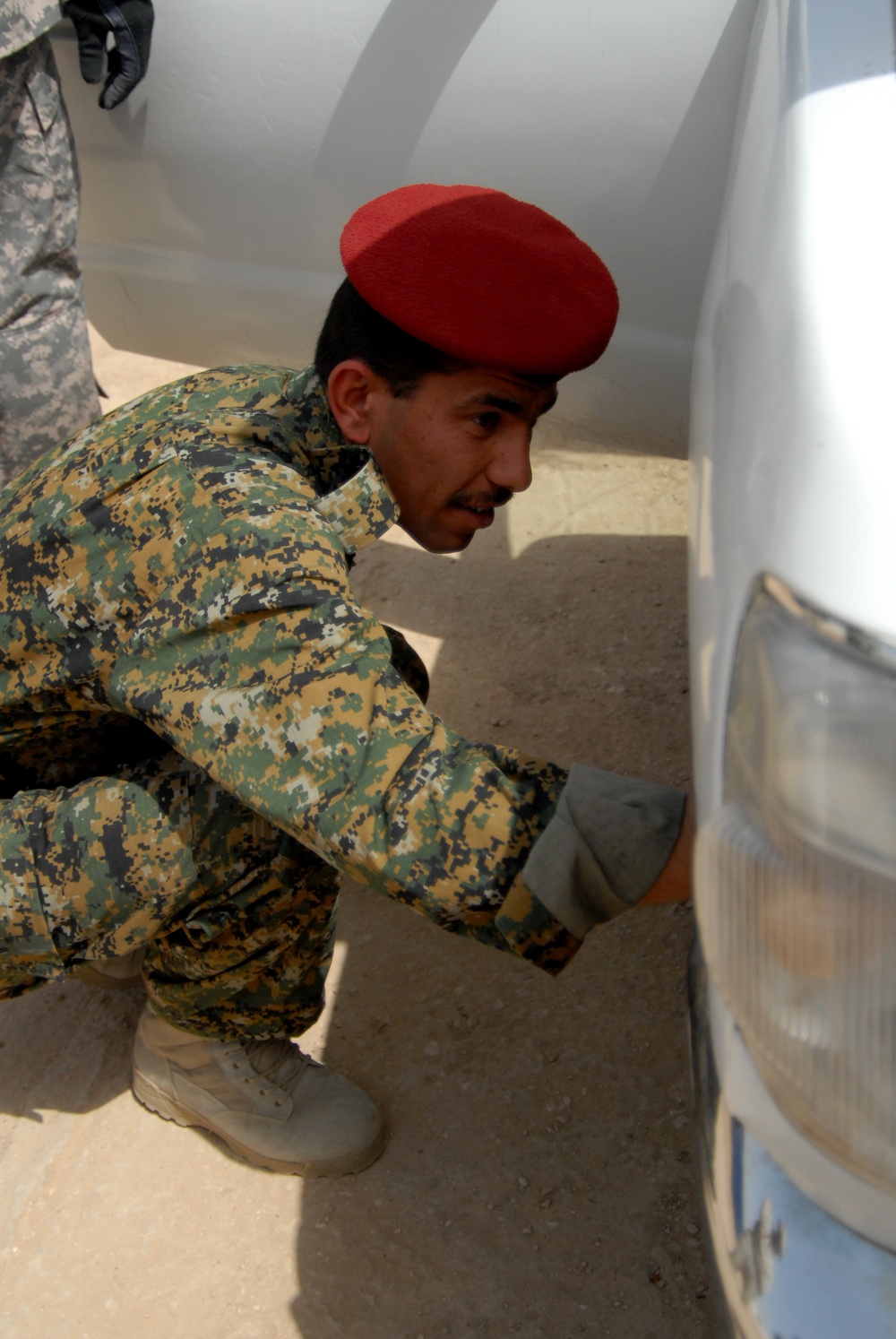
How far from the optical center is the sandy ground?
143cm

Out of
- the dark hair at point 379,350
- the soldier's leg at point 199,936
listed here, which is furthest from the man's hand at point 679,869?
the dark hair at point 379,350

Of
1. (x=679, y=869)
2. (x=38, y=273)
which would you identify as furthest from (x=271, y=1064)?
(x=38, y=273)

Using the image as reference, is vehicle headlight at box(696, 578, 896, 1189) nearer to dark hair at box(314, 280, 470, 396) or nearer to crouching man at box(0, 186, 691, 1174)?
crouching man at box(0, 186, 691, 1174)

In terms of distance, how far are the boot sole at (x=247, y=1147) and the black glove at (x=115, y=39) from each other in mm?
1804

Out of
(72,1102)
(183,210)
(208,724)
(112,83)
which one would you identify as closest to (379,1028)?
(72,1102)

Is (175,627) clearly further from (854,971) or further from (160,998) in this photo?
(854,971)

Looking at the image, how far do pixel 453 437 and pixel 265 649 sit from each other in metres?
0.44

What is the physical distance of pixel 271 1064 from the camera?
65.2 inches

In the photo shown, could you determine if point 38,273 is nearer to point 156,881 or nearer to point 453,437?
point 453,437

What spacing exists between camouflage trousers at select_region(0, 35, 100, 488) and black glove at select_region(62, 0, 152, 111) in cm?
11

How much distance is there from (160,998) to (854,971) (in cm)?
118

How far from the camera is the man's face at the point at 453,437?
4.68 feet

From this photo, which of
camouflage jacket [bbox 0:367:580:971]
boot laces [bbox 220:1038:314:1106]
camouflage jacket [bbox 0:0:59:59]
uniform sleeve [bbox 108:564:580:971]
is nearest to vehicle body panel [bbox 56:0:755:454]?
camouflage jacket [bbox 0:0:59:59]

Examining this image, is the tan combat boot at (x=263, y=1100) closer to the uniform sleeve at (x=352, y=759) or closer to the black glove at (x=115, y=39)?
the uniform sleeve at (x=352, y=759)
